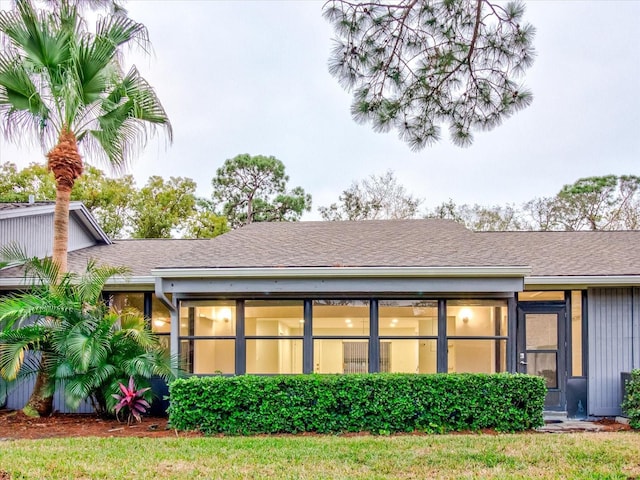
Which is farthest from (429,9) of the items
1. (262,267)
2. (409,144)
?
(262,267)

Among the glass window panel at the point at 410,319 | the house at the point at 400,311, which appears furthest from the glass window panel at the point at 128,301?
the glass window panel at the point at 410,319

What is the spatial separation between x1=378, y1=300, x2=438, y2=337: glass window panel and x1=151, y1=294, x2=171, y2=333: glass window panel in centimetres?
384

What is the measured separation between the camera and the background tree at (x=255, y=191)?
1296 inches

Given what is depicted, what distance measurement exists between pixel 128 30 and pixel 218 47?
524 centimetres

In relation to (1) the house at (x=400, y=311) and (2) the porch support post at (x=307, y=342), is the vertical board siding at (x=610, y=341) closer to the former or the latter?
(1) the house at (x=400, y=311)

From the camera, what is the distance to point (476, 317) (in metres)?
9.09

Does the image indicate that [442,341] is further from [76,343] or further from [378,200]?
[378,200]

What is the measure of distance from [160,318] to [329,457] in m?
5.07

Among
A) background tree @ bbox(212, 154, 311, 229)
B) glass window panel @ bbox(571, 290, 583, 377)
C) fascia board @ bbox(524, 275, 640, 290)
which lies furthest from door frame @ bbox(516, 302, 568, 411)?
background tree @ bbox(212, 154, 311, 229)

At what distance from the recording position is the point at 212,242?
10.9 meters

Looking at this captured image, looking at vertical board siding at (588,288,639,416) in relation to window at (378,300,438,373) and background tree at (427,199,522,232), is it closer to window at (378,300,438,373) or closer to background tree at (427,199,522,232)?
window at (378,300,438,373)

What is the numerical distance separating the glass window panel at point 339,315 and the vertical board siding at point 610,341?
3.98 m

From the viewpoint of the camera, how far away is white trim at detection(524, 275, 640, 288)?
364 inches

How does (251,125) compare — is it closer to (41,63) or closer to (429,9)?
(41,63)
